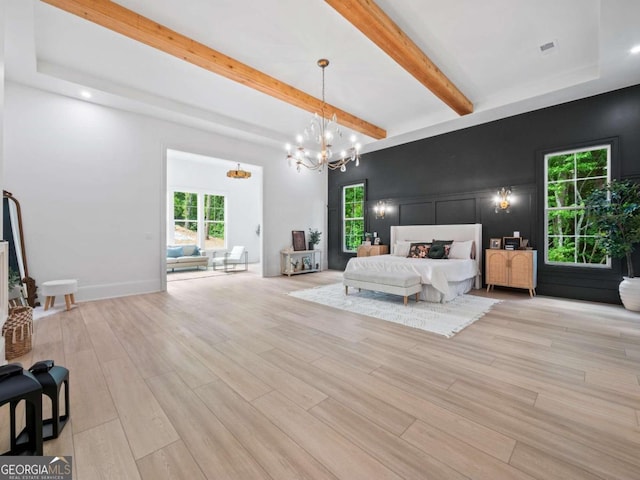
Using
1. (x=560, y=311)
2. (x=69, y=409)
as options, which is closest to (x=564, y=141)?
(x=560, y=311)

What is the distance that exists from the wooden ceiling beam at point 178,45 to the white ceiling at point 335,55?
92mm

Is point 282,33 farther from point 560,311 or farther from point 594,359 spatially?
point 560,311

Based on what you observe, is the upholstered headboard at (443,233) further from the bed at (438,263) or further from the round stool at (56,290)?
the round stool at (56,290)

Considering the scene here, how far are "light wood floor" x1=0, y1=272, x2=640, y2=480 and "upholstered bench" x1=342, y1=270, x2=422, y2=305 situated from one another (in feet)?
3.59

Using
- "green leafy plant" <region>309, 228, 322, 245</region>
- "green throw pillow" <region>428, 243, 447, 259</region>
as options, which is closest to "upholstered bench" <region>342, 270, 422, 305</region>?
"green throw pillow" <region>428, 243, 447, 259</region>

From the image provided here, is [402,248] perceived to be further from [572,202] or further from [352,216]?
[572,202]

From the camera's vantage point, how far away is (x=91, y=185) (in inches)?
187

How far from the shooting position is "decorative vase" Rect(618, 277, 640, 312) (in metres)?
3.91

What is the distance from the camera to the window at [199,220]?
29.8ft

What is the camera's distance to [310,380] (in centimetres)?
213

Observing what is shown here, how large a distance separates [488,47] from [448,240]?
11.6 ft

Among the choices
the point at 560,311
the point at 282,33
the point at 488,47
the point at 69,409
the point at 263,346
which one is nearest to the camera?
the point at 69,409

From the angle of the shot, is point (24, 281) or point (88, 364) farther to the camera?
point (24, 281)

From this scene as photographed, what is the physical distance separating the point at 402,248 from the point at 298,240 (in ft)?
9.95
